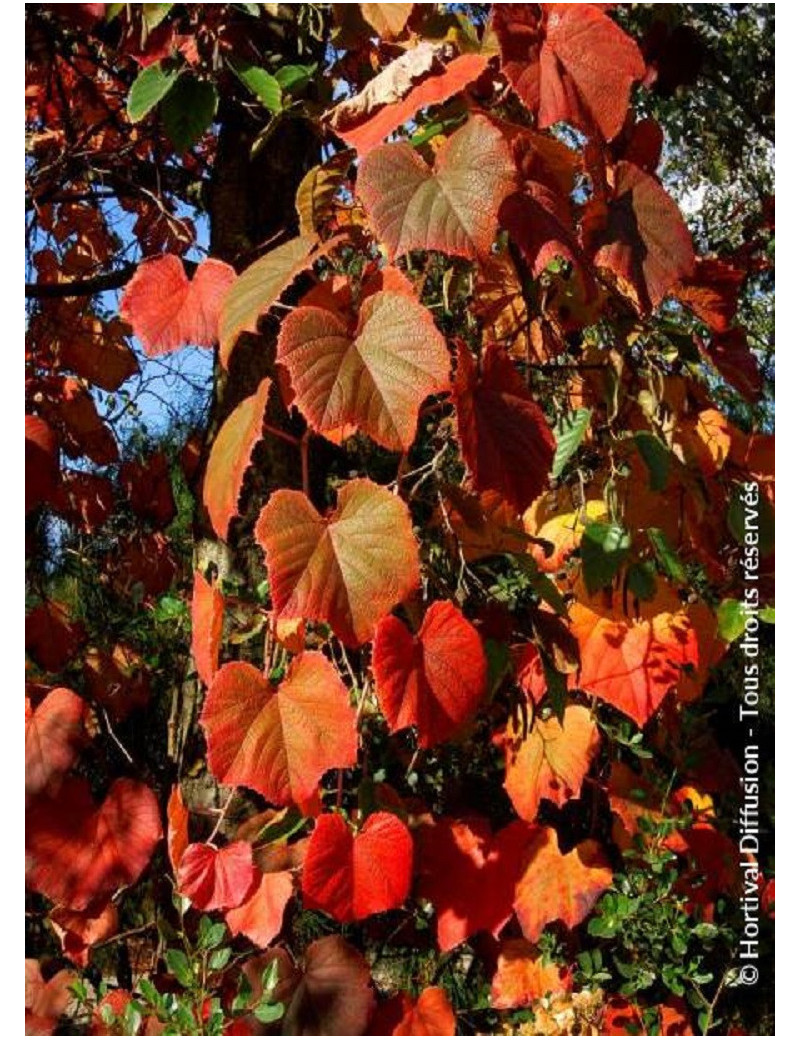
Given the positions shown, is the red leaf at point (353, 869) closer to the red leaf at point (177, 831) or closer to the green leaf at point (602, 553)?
the red leaf at point (177, 831)

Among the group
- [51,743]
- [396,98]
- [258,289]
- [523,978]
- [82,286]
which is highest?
[82,286]

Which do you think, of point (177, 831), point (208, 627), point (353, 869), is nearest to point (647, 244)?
point (208, 627)

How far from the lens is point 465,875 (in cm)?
132

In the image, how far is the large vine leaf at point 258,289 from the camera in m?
0.90

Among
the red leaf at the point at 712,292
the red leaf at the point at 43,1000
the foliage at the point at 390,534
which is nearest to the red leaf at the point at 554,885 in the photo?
the foliage at the point at 390,534

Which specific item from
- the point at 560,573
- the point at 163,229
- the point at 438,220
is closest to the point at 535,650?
the point at 560,573

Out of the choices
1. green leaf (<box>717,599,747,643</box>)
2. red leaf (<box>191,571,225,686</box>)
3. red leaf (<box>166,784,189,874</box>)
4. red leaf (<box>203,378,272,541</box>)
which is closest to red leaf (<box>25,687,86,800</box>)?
red leaf (<box>166,784,189,874</box>)

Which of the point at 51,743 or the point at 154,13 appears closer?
Answer: the point at 154,13

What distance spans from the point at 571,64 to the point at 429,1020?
0.97m

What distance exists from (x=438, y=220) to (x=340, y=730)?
42 centimetres

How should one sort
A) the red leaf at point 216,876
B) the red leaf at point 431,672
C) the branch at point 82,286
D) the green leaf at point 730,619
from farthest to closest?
1. the branch at point 82,286
2. the green leaf at point 730,619
3. the red leaf at point 216,876
4. the red leaf at point 431,672

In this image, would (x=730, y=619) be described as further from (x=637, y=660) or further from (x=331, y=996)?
(x=331, y=996)

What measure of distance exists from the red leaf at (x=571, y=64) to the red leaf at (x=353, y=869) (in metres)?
0.63

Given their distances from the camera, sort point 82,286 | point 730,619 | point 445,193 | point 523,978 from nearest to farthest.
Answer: point 445,193 < point 730,619 < point 523,978 < point 82,286
